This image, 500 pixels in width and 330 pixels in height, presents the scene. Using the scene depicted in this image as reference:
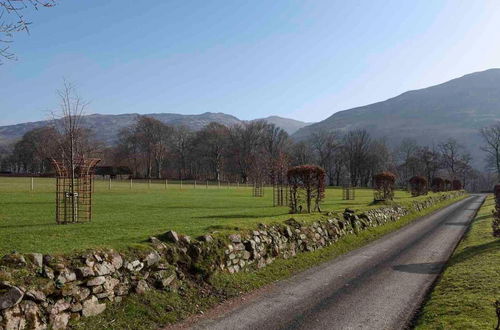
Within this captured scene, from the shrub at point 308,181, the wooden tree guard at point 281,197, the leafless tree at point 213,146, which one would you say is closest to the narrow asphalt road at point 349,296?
the shrub at point 308,181

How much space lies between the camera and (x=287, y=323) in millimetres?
8133

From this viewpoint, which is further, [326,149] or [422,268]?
[326,149]

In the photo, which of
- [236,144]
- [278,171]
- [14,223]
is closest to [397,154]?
[236,144]

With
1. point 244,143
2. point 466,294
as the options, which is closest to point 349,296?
point 466,294

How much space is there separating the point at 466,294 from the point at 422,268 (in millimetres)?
3863

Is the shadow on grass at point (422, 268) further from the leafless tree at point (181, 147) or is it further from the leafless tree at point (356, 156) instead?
the leafless tree at point (181, 147)

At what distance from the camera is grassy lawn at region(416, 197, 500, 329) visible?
7812mm

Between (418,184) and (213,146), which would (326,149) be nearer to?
Result: (213,146)

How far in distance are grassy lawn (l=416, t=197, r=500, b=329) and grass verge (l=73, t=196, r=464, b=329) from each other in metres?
4.30

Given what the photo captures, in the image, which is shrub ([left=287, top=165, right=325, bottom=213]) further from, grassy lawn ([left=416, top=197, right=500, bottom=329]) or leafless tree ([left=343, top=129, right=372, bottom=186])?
leafless tree ([left=343, top=129, right=372, bottom=186])

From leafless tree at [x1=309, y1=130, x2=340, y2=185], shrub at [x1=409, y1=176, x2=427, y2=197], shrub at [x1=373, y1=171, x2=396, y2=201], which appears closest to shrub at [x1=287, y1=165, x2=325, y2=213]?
shrub at [x1=373, y1=171, x2=396, y2=201]

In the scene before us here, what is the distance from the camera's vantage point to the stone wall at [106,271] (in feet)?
22.0

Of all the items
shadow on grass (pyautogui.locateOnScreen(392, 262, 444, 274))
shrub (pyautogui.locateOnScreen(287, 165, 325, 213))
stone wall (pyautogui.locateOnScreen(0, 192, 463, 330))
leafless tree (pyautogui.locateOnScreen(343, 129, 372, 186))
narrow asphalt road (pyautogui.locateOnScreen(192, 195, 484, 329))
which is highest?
leafless tree (pyautogui.locateOnScreen(343, 129, 372, 186))

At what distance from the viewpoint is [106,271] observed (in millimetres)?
8188
